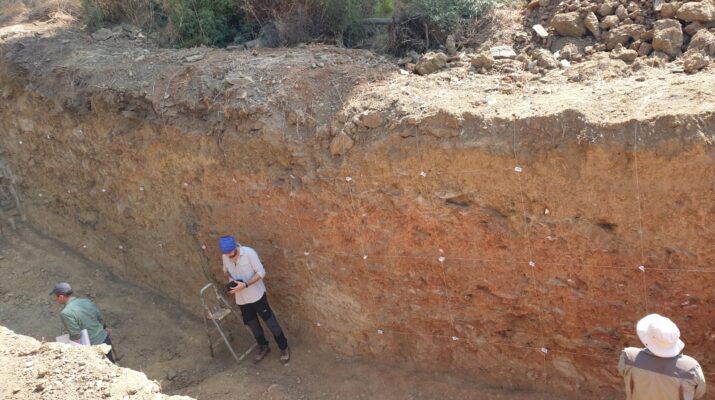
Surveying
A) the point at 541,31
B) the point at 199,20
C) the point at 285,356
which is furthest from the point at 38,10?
the point at 541,31

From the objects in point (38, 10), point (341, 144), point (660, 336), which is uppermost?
point (38, 10)

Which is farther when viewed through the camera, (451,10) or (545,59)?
(451,10)

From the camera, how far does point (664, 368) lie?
3.62 metres

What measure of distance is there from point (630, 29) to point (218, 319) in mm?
4743

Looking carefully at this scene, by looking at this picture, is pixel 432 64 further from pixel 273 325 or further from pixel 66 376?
pixel 66 376

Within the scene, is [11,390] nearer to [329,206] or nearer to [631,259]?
[329,206]

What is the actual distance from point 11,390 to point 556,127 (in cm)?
409

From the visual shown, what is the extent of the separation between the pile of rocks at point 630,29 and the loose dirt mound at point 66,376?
13.7ft

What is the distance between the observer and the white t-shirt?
5844mm

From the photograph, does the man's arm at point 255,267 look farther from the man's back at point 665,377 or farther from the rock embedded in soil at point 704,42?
the rock embedded in soil at point 704,42

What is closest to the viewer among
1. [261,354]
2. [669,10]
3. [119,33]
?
[669,10]

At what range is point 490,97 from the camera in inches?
211

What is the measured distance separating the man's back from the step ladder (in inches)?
150

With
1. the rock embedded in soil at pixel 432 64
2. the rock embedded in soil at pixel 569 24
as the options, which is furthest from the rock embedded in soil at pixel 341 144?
the rock embedded in soil at pixel 569 24
